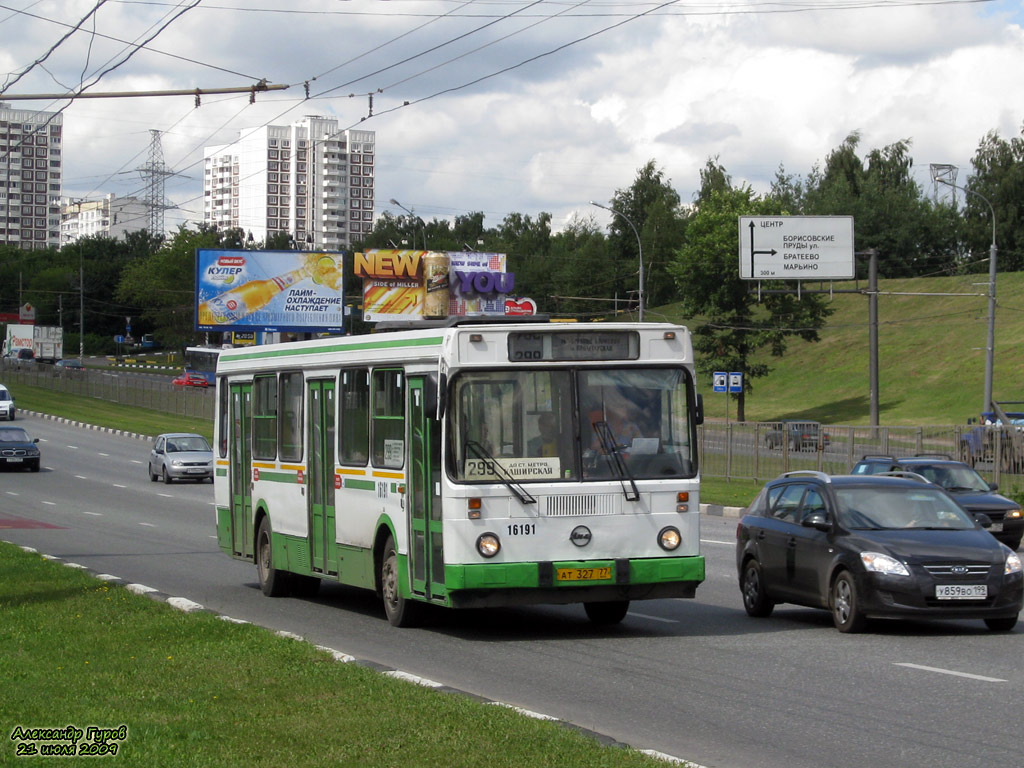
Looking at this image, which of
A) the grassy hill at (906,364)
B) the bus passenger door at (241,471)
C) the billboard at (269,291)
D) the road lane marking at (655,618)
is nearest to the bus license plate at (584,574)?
the road lane marking at (655,618)

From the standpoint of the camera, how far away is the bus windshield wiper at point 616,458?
41.2 ft

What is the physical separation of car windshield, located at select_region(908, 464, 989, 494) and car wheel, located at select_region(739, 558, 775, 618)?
371 inches

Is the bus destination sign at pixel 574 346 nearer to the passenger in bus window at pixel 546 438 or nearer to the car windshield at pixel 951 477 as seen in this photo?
the passenger in bus window at pixel 546 438

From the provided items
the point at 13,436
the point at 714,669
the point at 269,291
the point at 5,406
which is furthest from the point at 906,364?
the point at 714,669

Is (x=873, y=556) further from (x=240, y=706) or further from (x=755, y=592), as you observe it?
(x=240, y=706)

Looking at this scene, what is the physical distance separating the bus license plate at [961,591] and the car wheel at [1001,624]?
49 cm

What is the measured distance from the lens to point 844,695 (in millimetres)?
9500

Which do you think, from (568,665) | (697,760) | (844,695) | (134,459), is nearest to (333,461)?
(568,665)

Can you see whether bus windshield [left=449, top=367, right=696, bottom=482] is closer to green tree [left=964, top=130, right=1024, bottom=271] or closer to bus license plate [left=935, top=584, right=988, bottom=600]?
bus license plate [left=935, top=584, right=988, bottom=600]

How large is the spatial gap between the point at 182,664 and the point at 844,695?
178 inches

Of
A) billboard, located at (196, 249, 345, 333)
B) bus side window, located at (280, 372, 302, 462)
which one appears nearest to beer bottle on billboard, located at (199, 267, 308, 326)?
billboard, located at (196, 249, 345, 333)

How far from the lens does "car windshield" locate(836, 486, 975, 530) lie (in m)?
13.3

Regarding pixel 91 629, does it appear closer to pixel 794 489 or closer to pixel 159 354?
pixel 794 489

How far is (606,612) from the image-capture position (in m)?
13.8
